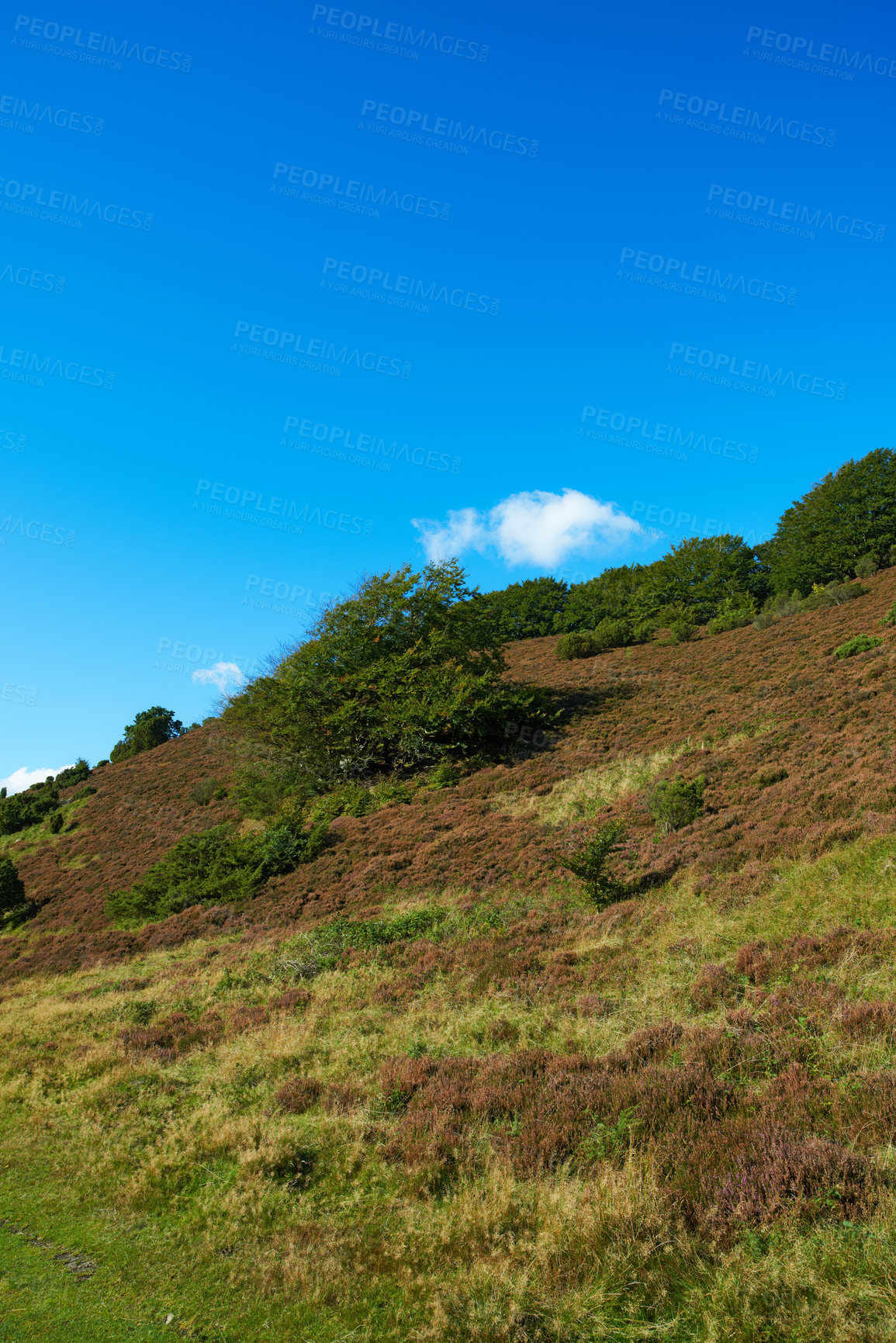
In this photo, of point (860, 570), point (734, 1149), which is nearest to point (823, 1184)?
point (734, 1149)

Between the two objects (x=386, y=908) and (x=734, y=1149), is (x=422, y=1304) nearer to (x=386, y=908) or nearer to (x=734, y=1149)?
(x=734, y=1149)

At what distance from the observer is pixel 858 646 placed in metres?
23.0

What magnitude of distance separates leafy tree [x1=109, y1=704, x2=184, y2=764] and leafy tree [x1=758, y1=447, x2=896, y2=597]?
46741mm

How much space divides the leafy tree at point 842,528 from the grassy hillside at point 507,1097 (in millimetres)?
29860

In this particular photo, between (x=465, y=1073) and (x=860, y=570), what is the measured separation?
43.4m

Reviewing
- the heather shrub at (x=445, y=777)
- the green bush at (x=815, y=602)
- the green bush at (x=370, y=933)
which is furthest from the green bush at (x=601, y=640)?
the green bush at (x=370, y=933)

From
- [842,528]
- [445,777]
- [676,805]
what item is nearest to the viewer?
[676,805]

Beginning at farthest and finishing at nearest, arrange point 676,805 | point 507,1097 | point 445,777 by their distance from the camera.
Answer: point 445,777 < point 676,805 < point 507,1097

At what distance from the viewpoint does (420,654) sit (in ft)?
92.2

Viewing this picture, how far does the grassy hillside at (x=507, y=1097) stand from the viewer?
4.11m

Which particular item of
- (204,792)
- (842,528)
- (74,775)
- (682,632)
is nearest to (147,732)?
(74,775)

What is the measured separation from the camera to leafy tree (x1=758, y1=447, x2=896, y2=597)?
41094 millimetres

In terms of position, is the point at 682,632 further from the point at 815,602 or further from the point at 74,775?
the point at 74,775

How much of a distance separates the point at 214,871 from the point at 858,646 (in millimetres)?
24384
